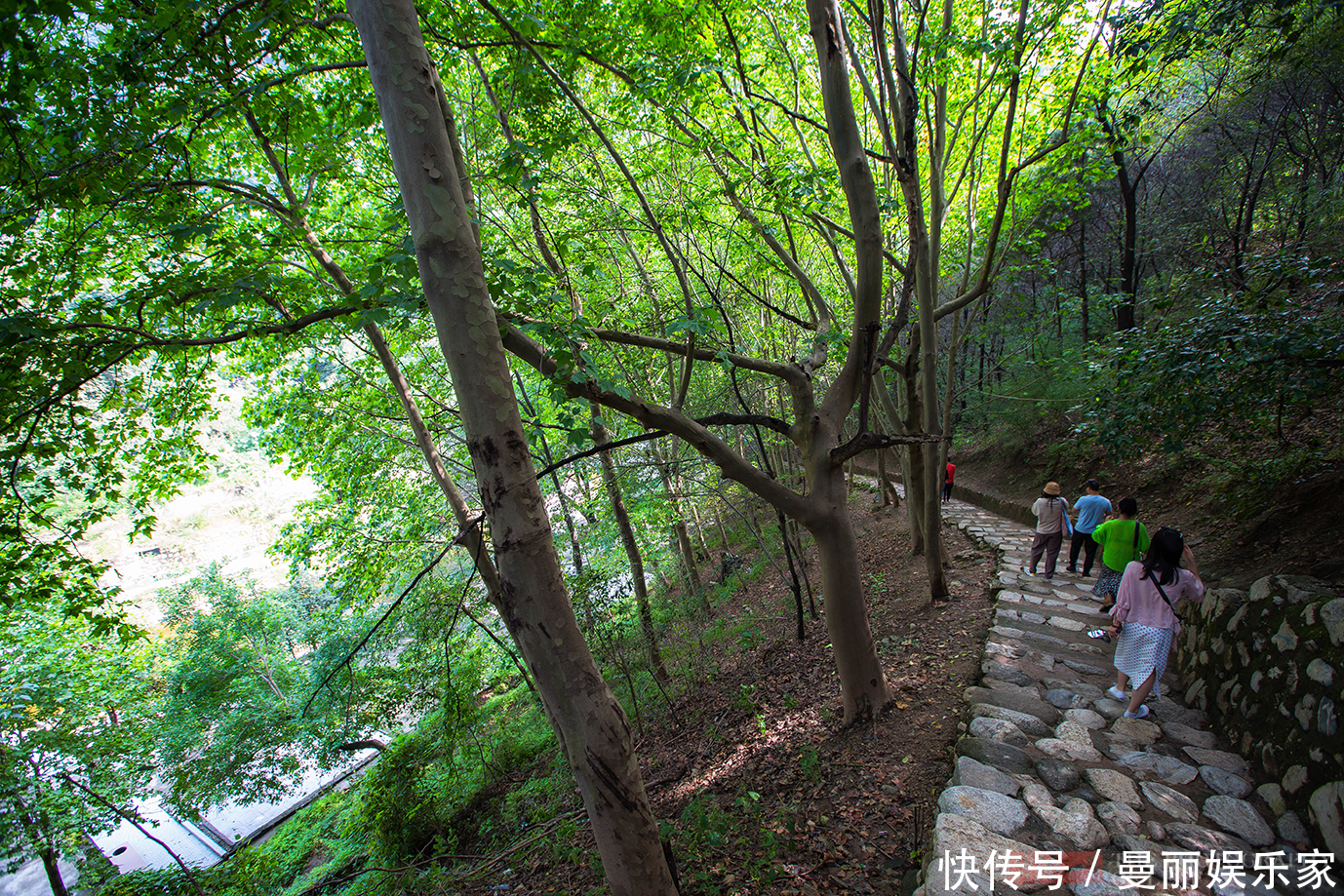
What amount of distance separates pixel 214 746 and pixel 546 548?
18995 mm

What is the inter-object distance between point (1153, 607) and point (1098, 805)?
170cm

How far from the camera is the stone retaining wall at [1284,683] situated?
2750mm

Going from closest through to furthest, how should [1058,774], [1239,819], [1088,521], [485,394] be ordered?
[485,394], [1239,819], [1058,774], [1088,521]

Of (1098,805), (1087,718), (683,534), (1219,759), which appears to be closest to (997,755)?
(1098,805)

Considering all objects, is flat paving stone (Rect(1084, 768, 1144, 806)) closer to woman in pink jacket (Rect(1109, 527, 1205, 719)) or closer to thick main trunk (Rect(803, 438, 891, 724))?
woman in pink jacket (Rect(1109, 527, 1205, 719))

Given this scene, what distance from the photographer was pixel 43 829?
8086 mm

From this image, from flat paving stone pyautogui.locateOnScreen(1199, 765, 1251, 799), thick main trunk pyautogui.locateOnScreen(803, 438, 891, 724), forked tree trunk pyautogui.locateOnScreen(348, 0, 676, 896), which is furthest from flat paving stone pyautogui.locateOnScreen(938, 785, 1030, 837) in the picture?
forked tree trunk pyautogui.locateOnScreen(348, 0, 676, 896)

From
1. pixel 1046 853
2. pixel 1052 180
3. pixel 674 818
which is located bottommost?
pixel 674 818

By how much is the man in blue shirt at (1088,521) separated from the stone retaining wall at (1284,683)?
2.54m

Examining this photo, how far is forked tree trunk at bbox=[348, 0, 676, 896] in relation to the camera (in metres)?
1.77

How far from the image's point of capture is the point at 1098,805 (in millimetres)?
3041

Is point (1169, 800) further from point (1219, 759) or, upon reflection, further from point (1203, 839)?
point (1219, 759)

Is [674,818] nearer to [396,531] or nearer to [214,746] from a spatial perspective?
[396,531]

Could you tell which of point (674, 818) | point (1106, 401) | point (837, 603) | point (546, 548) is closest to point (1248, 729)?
point (837, 603)
